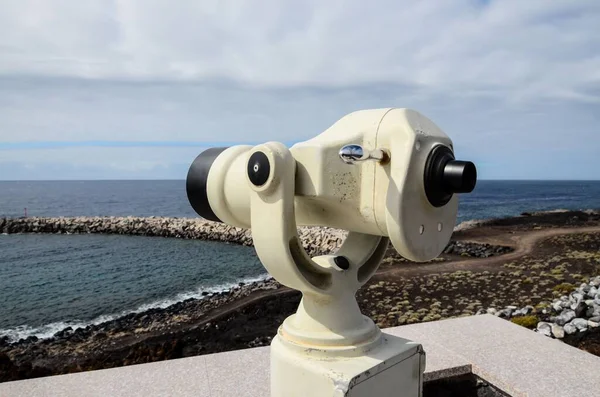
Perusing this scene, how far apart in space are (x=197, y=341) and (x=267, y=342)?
165 cm

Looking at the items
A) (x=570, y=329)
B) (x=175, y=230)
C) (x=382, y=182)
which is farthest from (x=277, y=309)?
(x=175, y=230)

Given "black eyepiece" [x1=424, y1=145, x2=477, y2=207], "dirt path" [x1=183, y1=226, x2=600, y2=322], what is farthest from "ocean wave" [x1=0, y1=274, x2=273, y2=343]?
"black eyepiece" [x1=424, y1=145, x2=477, y2=207]

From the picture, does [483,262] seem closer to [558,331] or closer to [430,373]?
[558,331]

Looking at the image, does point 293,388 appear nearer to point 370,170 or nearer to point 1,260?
point 370,170

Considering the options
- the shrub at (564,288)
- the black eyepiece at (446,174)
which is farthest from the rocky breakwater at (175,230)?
the black eyepiece at (446,174)

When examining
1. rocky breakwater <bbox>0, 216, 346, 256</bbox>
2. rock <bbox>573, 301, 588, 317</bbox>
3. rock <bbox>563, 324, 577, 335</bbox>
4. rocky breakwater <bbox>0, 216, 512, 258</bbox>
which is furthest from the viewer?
rocky breakwater <bbox>0, 216, 346, 256</bbox>

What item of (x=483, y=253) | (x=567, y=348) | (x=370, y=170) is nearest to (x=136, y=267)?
(x=483, y=253)

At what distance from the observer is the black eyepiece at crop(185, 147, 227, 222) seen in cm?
263

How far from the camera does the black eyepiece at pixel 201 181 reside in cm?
263

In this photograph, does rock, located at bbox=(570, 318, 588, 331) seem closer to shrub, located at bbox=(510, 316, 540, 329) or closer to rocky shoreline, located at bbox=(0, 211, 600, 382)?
rocky shoreline, located at bbox=(0, 211, 600, 382)

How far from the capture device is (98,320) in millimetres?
12727

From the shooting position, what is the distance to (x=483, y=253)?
→ 1655 centimetres

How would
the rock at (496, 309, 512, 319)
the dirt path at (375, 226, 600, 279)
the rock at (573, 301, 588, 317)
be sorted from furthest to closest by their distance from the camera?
the dirt path at (375, 226, 600, 279)
the rock at (496, 309, 512, 319)
the rock at (573, 301, 588, 317)

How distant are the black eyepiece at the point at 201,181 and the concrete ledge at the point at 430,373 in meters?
1.58
